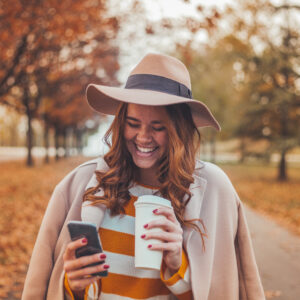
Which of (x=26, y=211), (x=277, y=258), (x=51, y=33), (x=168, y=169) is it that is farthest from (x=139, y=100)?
(x=51, y=33)

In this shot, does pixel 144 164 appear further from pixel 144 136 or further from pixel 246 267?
pixel 246 267

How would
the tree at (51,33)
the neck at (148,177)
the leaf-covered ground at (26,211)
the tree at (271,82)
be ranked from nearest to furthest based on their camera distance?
the neck at (148,177) < the leaf-covered ground at (26,211) < the tree at (51,33) < the tree at (271,82)

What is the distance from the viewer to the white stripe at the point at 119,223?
184cm

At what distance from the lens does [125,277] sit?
1780mm

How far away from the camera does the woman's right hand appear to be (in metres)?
1.42

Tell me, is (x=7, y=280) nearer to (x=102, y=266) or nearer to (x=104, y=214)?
(x=104, y=214)

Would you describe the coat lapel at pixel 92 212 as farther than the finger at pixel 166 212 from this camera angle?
Yes

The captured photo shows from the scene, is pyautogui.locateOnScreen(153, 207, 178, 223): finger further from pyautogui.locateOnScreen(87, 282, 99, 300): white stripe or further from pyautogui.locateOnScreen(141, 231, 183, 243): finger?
pyautogui.locateOnScreen(87, 282, 99, 300): white stripe

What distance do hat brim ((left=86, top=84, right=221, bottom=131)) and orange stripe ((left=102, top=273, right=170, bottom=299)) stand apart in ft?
2.72

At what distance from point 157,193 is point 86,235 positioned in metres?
0.64

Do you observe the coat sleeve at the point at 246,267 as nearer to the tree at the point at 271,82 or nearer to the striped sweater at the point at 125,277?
the striped sweater at the point at 125,277

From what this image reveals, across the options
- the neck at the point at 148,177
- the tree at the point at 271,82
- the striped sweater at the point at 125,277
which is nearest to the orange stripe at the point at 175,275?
the striped sweater at the point at 125,277

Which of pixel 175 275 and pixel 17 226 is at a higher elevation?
pixel 175 275

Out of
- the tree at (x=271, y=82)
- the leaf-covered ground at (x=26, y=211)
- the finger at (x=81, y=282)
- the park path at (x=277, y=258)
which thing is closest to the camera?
the finger at (x=81, y=282)
